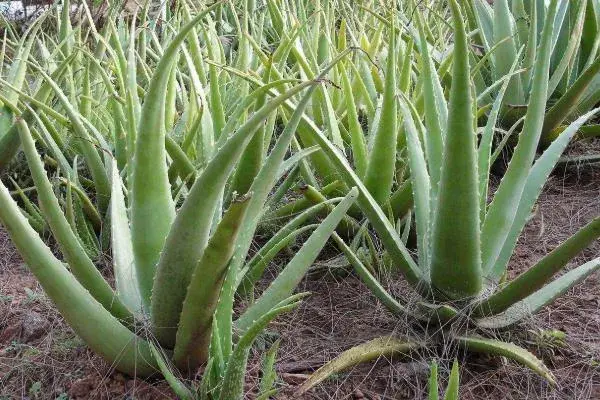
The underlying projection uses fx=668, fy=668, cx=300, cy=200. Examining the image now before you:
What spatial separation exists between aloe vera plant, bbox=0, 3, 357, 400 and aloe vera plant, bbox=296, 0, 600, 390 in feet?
0.62

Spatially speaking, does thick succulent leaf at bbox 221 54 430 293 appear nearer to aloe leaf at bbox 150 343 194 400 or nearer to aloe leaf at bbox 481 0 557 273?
aloe leaf at bbox 481 0 557 273

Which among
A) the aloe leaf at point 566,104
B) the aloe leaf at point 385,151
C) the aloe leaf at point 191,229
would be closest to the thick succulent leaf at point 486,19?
the aloe leaf at point 566,104

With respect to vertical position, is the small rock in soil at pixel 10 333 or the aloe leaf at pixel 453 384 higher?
the aloe leaf at pixel 453 384

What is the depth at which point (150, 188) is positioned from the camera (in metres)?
1.16

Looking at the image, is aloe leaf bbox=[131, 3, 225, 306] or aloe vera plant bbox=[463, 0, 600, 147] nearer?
aloe leaf bbox=[131, 3, 225, 306]

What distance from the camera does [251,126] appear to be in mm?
909

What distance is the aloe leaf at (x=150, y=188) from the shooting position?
1.06m

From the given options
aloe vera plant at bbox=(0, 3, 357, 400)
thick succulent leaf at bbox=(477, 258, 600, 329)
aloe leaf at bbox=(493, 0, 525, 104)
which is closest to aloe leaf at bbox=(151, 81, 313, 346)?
aloe vera plant at bbox=(0, 3, 357, 400)

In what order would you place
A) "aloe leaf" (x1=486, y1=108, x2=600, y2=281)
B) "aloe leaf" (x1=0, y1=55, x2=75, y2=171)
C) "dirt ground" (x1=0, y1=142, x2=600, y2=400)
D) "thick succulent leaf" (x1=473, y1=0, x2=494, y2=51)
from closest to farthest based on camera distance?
1. "dirt ground" (x1=0, y1=142, x2=600, y2=400)
2. "aloe leaf" (x1=486, y1=108, x2=600, y2=281)
3. "aloe leaf" (x1=0, y1=55, x2=75, y2=171)
4. "thick succulent leaf" (x1=473, y1=0, x2=494, y2=51)

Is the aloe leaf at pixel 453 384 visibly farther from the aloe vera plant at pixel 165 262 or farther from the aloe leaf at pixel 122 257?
the aloe leaf at pixel 122 257

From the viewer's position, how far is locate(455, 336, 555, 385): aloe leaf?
1.20m

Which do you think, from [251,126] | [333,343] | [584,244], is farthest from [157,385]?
[584,244]

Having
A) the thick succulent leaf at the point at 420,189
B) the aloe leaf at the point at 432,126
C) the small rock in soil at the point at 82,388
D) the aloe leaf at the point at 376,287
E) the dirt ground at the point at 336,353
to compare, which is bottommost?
the dirt ground at the point at 336,353

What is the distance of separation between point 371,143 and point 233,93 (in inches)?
23.6
